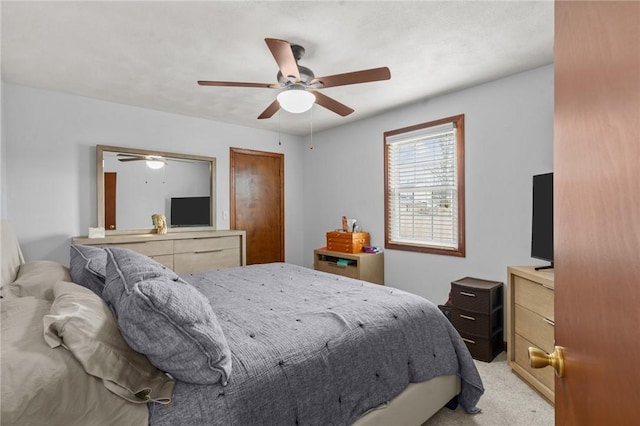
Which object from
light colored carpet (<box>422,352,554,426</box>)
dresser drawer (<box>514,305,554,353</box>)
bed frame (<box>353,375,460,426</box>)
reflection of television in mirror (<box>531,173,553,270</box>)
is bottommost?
light colored carpet (<box>422,352,554,426</box>)

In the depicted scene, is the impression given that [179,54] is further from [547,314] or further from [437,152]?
[547,314]

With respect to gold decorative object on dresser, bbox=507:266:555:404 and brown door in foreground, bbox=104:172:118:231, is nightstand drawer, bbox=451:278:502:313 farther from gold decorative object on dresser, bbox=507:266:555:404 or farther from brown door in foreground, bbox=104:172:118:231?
brown door in foreground, bbox=104:172:118:231

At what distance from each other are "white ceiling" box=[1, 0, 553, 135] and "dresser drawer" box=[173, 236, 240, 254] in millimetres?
1652

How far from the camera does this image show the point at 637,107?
0.42m

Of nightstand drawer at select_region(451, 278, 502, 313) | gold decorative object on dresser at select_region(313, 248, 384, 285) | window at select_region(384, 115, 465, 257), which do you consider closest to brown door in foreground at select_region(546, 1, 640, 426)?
nightstand drawer at select_region(451, 278, 502, 313)

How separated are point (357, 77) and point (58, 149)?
3.19 m

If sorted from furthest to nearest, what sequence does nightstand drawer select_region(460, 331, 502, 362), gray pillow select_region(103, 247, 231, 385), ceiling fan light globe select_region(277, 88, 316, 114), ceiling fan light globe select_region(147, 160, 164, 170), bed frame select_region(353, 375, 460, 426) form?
ceiling fan light globe select_region(147, 160, 164, 170) < nightstand drawer select_region(460, 331, 502, 362) < ceiling fan light globe select_region(277, 88, 316, 114) < bed frame select_region(353, 375, 460, 426) < gray pillow select_region(103, 247, 231, 385)

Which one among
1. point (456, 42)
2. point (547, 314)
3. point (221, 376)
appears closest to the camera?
point (221, 376)

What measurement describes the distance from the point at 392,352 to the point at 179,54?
2.60 meters

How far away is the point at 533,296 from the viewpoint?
2.30 m

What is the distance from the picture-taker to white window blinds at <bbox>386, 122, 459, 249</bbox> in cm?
348

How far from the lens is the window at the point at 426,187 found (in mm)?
3385

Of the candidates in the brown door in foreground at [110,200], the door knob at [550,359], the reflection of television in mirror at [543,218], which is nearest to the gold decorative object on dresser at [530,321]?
the reflection of television in mirror at [543,218]

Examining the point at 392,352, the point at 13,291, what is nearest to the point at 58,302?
the point at 13,291
